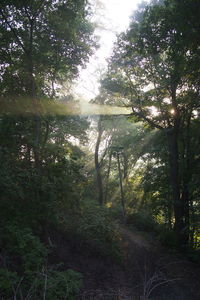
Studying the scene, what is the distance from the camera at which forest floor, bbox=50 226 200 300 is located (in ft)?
20.9

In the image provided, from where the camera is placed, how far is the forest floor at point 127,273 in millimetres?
6359

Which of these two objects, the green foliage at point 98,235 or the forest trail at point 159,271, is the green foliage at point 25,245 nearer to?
the forest trail at point 159,271

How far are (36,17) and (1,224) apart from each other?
5.87m

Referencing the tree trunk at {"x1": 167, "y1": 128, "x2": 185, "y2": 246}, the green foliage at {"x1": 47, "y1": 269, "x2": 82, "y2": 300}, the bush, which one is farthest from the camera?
the bush

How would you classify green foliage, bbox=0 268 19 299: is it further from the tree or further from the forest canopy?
the tree

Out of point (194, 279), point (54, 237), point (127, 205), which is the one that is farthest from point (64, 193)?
point (127, 205)

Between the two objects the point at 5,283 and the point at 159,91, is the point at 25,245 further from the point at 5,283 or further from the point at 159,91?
the point at 159,91

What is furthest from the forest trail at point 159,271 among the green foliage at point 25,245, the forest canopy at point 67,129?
the green foliage at point 25,245

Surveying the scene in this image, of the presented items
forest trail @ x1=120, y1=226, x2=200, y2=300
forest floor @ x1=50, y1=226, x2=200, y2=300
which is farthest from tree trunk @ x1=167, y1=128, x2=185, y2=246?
forest floor @ x1=50, y1=226, x2=200, y2=300

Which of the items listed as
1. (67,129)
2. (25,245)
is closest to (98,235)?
(25,245)

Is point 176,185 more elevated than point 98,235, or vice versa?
point 176,185

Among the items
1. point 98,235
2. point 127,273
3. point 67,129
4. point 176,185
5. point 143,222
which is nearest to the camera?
point 127,273

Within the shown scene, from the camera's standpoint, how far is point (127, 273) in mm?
7875

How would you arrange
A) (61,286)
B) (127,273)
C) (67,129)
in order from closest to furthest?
1. (61,286)
2. (127,273)
3. (67,129)
